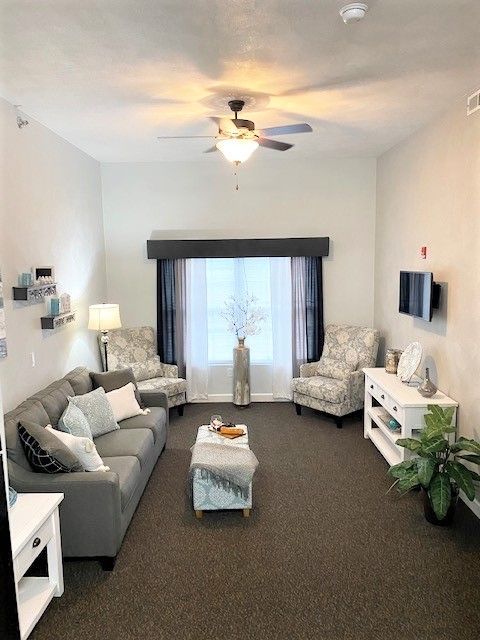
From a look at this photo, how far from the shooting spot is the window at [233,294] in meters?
5.93

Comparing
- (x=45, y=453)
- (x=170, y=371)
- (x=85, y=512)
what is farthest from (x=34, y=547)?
(x=170, y=371)

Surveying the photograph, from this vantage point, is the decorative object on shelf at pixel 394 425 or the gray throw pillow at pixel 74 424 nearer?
the gray throw pillow at pixel 74 424

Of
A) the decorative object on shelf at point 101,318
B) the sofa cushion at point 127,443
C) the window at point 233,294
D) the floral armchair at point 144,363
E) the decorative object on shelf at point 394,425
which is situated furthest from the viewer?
the window at point 233,294

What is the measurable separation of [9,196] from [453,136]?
3365mm

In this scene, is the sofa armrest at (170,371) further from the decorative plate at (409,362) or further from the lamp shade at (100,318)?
the decorative plate at (409,362)

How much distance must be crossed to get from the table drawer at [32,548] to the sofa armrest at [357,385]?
11.2 ft

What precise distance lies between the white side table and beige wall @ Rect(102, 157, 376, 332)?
3694 mm

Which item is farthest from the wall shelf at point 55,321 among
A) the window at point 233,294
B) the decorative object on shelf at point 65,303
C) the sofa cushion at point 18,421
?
the window at point 233,294

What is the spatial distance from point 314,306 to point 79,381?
297 centimetres

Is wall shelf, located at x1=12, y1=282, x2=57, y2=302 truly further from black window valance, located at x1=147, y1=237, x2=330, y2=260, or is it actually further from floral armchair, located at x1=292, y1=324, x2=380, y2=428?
floral armchair, located at x1=292, y1=324, x2=380, y2=428

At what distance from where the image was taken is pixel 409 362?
418 cm

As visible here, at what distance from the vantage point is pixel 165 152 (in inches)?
202

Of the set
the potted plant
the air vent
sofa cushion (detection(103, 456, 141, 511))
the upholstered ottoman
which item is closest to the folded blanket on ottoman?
the upholstered ottoman

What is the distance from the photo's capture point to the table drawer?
7.20 feet
